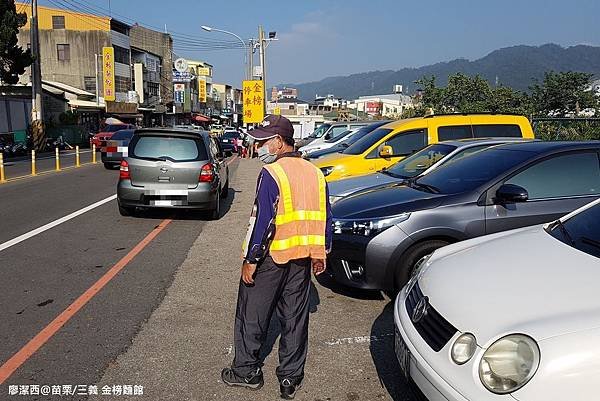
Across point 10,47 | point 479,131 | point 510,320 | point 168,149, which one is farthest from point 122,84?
point 510,320

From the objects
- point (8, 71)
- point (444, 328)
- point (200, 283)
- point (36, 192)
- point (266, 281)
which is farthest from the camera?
point (8, 71)

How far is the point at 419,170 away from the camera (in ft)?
24.2

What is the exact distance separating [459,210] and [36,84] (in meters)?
28.2

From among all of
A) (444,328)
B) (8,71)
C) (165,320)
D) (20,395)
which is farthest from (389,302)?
(8,71)

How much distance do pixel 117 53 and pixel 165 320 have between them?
57.9 metres

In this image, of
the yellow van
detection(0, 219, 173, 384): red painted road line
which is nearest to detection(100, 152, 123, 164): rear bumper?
the yellow van

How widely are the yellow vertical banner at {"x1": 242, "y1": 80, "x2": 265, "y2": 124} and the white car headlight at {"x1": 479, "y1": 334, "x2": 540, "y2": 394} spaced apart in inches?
1118

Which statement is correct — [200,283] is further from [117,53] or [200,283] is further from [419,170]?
[117,53]

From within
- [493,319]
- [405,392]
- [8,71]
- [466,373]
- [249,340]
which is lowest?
[405,392]

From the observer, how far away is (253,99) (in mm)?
30344

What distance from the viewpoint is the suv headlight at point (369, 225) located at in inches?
194

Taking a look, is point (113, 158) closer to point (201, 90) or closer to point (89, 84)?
point (89, 84)

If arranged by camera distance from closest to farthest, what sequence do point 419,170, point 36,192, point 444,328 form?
point 444,328
point 419,170
point 36,192

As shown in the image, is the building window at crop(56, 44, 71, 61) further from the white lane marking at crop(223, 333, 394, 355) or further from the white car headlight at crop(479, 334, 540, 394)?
the white car headlight at crop(479, 334, 540, 394)
